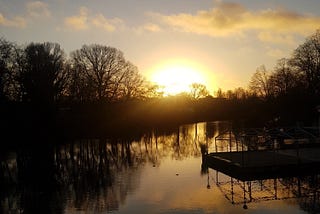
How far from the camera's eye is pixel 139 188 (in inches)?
931

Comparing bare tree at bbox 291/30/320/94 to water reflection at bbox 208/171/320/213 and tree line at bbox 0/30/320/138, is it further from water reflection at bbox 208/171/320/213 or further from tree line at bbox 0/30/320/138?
water reflection at bbox 208/171/320/213

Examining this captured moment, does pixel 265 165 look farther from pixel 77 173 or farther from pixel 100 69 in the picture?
pixel 100 69

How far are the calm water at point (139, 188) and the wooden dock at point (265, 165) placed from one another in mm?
704

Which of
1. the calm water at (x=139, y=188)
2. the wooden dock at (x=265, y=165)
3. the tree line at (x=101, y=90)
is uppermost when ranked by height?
the tree line at (x=101, y=90)

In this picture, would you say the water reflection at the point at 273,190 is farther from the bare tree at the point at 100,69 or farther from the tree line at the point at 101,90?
the bare tree at the point at 100,69

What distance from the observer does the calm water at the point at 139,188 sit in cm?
1938

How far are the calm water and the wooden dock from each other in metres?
0.70

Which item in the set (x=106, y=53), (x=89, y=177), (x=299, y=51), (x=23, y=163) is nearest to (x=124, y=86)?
(x=106, y=53)

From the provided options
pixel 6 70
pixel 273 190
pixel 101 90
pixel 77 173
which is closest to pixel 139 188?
pixel 273 190

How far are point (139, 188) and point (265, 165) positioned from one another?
7.54 metres

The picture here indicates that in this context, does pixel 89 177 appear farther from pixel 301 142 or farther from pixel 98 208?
pixel 301 142

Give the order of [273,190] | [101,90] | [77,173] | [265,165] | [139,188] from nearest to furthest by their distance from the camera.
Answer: [273,190] < [139,188] < [265,165] < [77,173] < [101,90]

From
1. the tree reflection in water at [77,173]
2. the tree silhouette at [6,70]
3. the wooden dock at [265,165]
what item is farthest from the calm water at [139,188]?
the tree silhouette at [6,70]

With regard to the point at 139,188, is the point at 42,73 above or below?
above
